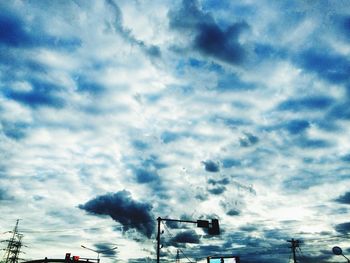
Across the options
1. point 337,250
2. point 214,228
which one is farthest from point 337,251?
point 214,228

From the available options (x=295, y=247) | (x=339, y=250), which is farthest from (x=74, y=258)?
(x=295, y=247)

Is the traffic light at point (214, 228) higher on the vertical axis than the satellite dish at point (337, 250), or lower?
higher

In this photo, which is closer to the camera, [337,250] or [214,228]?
[214,228]

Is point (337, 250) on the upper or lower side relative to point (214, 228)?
lower

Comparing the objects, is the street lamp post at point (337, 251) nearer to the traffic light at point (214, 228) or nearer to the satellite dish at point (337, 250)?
the satellite dish at point (337, 250)

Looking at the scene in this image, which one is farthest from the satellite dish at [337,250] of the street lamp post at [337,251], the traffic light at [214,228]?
the traffic light at [214,228]

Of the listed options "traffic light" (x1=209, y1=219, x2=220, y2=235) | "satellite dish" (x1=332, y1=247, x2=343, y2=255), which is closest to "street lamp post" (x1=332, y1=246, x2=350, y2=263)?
"satellite dish" (x1=332, y1=247, x2=343, y2=255)

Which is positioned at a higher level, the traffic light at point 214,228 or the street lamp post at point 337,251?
the traffic light at point 214,228

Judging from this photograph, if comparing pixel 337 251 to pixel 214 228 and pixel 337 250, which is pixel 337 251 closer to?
pixel 337 250

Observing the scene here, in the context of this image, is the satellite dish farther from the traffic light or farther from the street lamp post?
the traffic light

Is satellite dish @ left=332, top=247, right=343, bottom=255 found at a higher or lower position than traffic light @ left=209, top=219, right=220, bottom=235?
lower

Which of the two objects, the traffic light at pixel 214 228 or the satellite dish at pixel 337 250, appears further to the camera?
the satellite dish at pixel 337 250

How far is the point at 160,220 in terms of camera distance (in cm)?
2800

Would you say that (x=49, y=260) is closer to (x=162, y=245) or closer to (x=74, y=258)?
(x=74, y=258)
